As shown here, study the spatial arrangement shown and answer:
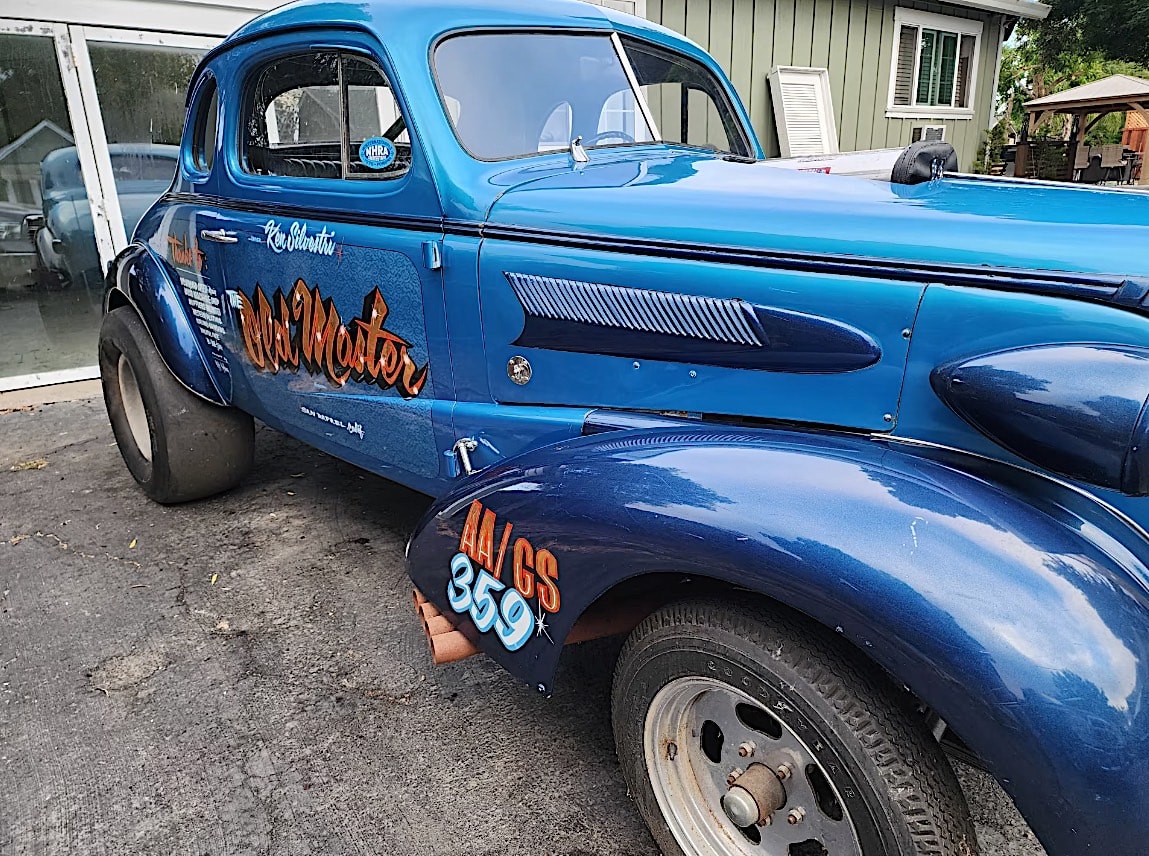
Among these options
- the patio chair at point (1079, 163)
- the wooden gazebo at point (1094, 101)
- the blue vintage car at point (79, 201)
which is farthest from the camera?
the patio chair at point (1079, 163)

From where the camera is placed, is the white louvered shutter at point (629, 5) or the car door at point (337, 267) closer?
the car door at point (337, 267)

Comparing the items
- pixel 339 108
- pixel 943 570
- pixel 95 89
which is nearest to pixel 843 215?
pixel 943 570

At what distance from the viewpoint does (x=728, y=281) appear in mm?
1773

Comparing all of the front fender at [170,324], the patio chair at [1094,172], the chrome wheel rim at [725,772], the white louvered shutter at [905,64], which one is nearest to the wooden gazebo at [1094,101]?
the patio chair at [1094,172]

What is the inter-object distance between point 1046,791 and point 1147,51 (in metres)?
26.1

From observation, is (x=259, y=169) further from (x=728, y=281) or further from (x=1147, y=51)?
(x=1147, y=51)

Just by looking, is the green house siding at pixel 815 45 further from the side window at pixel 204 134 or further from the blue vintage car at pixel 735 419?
the blue vintage car at pixel 735 419

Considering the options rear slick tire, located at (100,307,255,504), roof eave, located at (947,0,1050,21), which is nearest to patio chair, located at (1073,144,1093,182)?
roof eave, located at (947,0,1050,21)

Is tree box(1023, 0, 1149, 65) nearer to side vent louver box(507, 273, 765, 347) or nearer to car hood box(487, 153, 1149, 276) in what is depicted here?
car hood box(487, 153, 1149, 276)

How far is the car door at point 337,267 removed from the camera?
2.41 m

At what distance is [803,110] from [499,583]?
7784 millimetres

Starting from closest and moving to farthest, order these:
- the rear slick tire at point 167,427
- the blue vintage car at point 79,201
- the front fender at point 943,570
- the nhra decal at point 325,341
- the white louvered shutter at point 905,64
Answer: the front fender at point 943,570, the nhra decal at point 325,341, the rear slick tire at point 167,427, the blue vintage car at point 79,201, the white louvered shutter at point 905,64

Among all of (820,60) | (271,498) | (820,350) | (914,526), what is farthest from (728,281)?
(820,60)

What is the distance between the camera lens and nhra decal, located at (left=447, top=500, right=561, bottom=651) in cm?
183
